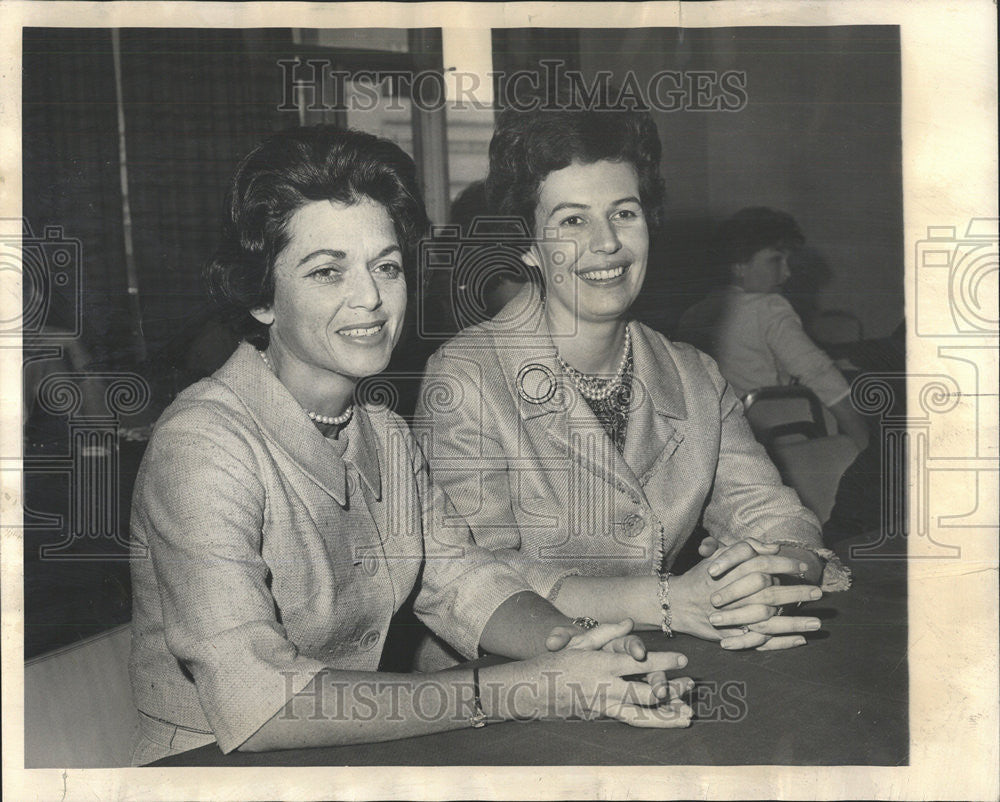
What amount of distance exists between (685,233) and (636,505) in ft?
1.92

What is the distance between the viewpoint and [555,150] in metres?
1.92

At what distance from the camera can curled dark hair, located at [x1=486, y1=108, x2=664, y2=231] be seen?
75.1 inches

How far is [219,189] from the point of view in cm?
188

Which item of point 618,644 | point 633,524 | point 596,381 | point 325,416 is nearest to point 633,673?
point 618,644

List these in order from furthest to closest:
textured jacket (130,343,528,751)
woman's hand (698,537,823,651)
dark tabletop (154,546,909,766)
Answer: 1. woman's hand (698,537,823,651)
2. dark tabletop (154,546,909,766)
3. textured jacket (130,343,528,751)

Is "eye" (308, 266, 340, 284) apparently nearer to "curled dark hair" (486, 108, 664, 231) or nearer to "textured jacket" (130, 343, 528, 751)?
"textured jacket" (130, 343, 528, 751)

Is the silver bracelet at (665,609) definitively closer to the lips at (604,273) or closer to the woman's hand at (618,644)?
the woman's hand at (618,644)

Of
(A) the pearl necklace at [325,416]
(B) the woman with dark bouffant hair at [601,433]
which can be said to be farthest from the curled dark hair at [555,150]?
(A) the pearl necklace at [325,416]

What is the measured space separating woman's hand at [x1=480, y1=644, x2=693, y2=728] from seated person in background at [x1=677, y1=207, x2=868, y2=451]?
0.66 meters

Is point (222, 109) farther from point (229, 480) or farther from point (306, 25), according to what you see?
point (229, 480)

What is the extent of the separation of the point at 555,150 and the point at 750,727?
1194 millimetres

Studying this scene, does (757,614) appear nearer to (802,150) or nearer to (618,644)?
(618,644)

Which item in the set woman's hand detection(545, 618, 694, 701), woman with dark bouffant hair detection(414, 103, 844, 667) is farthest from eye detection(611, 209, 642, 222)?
woman's hand detection(545, 618, 694, 701)

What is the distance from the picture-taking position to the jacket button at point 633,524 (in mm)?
1957
